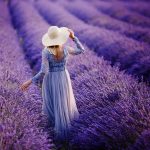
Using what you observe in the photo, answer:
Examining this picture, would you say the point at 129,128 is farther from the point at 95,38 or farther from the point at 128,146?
the point at 95,38

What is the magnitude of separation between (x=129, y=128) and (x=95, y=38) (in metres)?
5.86

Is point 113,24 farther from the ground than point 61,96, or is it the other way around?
point 61,96

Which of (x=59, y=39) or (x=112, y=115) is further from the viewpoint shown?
(x=59, y=39)

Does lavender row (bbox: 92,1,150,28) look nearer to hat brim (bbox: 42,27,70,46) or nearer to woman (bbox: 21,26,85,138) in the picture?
woman (bbox: 21,26,85,138)

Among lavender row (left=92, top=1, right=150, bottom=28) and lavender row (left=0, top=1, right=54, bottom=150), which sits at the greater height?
lavender row (left=0, top=1, right=54, bottom=150)

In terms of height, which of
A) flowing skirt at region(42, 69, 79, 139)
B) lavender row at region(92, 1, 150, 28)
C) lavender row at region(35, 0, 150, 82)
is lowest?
lavender row at region(92, 1, 150, 28)

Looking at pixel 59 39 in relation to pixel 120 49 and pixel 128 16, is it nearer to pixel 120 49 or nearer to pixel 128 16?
pixel 120 49

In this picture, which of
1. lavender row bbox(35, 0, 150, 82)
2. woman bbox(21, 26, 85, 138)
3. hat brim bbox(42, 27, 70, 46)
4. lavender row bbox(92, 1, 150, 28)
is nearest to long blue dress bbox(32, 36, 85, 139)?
woman bbox(21, 26, 85, 138)

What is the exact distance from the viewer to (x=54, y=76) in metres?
4.44

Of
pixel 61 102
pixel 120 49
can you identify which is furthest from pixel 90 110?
pixel 120 49

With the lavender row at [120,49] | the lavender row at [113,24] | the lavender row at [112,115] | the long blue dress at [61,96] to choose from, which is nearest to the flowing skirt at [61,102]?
the long blue dress at [61,96]

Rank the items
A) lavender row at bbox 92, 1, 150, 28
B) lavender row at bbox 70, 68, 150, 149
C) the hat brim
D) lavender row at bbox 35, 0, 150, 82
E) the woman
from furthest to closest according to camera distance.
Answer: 1. lavender row at bbox 92, 1, 150, 28
2. lavender row at bbox 35, 0, 150, 82
3. the woman
4. the hat brim
5. lavender row at bbox 70, 68, 150, 149

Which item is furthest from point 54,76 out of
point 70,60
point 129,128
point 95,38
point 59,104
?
point 95,38

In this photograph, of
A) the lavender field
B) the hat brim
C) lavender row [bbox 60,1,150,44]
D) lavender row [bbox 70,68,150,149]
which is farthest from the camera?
lavender row [bbox 60,1,150,44]
